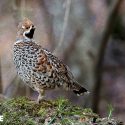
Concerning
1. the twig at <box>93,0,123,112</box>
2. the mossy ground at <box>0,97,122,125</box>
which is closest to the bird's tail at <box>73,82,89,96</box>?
the mossy ground at <box>0,97,122,125</box>

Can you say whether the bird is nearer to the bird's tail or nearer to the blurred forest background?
the bird's tail

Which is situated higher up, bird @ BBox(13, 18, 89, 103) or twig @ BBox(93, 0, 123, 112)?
twig @ BBox(93, 0, 123, 112)

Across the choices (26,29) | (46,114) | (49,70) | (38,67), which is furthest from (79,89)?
(46,114)

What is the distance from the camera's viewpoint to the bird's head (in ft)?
24.3

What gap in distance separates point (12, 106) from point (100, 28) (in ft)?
24.3

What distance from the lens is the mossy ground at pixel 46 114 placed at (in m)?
6.28

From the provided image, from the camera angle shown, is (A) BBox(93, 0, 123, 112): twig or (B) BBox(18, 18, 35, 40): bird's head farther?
(A) BBox(93, 0, 123, 112): twig

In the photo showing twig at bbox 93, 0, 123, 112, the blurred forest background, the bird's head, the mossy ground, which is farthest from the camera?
twig at bbox 93, 0, 123, 112

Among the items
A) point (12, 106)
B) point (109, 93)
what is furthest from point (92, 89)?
point (12, 106)

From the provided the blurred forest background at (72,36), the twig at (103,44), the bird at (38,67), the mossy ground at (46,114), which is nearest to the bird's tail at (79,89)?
the bird at (38,67)

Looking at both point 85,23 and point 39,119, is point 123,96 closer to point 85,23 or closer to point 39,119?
point 85,23

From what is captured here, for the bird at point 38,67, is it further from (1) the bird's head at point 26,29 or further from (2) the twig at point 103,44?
(2) the twig at point 103,44

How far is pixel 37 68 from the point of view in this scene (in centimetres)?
729

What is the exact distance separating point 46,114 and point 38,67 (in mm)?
929
